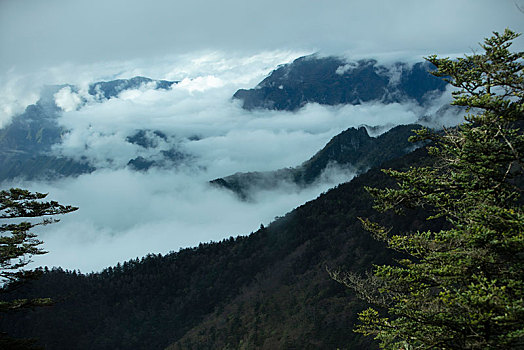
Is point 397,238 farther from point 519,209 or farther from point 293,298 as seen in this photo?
point 293,298

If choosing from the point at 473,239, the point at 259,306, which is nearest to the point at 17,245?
the point at 473,239

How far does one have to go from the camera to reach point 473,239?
1304 cm

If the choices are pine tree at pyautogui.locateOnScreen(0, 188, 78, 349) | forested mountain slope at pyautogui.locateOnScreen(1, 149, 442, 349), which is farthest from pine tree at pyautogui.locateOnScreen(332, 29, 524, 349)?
forested mountain slope at pyautogui.locateOnScreen(1, 149, 442, 349)

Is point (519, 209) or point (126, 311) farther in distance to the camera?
point (126, 311)

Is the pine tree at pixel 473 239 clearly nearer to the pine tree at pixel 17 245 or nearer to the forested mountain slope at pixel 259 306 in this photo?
the pine tree at pixel 17 245

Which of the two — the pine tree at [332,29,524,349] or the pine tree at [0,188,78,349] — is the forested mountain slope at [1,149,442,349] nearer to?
the pine tree at [332,29,524,349]

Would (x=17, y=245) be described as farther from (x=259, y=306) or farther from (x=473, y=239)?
(x=259, y=306)

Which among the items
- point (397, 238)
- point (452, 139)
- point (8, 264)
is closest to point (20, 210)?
point (8, 264)

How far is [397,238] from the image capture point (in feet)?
49.5

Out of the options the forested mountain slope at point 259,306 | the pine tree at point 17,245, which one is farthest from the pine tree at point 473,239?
the forested mountain slope at point 259,306

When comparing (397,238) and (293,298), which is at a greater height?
(397,238)

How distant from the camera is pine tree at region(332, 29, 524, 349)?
41.4 feet

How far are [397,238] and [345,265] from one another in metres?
138

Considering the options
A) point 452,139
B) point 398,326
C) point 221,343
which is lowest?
point 221,343
